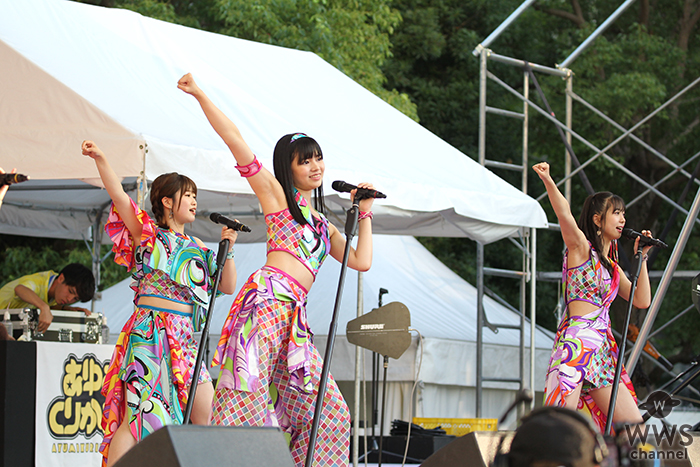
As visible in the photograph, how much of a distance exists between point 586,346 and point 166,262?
2036 millimetres

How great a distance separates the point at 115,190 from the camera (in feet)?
13.0

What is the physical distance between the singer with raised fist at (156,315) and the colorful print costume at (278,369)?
1.83 feet

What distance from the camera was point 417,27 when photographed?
57.0 feet

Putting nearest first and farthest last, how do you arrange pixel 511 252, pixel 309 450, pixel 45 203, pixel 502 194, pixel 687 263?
pixel 309 450 < pixel 502 194 < pixel 45 203 < pixel 687 263 < pixel 511 252

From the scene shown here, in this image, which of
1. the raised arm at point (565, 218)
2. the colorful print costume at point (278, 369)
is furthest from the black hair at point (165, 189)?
the raised arm at point (565, 218)

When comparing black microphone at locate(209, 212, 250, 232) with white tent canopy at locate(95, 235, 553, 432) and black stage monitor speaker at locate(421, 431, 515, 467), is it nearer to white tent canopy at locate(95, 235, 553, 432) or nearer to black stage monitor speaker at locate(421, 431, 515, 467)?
black stage monitor speaker at locate(421, 431, 515, 467)

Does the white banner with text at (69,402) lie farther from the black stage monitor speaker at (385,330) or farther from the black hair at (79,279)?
the black stage monitor speaker at (385,330)

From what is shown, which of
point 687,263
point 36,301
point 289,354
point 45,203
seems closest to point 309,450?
point 289,354

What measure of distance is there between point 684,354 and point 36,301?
13071 mm

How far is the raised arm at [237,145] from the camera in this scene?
3301 mm

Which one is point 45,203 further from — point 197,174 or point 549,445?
point 549,445

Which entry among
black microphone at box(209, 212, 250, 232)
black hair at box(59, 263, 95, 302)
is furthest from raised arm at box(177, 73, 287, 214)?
black hair at box(59, 263, 95, 302)

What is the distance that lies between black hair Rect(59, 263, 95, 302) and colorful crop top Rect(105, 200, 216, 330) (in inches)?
100

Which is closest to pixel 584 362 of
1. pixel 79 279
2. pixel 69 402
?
pixel 69 402
